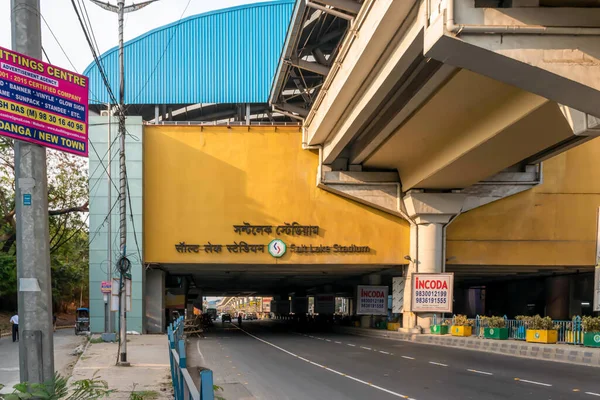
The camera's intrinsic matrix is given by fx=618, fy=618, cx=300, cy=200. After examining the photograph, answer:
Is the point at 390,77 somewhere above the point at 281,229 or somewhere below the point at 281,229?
above

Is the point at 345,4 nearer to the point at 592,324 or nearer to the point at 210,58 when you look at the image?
the point at 592,324

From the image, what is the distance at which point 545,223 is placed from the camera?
3544cm

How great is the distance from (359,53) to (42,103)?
14294 mm

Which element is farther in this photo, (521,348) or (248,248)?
(248,248)

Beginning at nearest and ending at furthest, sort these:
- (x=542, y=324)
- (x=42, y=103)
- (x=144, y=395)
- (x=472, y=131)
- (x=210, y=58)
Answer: (x=42, y=103) < (x=144, y=395) < (x=472, y=131) < (x=542, y=324) < (x=210, y=58)

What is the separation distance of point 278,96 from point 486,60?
26987 millimetres

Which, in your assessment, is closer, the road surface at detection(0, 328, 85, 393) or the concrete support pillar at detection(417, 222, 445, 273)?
the road surface at detection(0, 328, 85, 393)

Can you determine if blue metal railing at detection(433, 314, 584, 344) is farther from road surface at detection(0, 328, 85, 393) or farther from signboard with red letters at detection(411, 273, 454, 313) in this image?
road surface at detection(0, 328, 85, 393)

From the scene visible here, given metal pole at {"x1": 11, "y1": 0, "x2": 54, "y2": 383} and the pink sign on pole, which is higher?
the pink sign on pole

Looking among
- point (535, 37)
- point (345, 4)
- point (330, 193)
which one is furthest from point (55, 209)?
point (535, 37)

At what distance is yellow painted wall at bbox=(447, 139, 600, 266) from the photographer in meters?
35.2

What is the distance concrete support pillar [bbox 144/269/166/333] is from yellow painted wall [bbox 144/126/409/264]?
9.70 ft

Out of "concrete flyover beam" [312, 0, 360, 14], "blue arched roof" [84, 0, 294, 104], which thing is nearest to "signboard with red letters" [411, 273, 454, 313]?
"concrete flyover beam" [312, 0, 360, 14]

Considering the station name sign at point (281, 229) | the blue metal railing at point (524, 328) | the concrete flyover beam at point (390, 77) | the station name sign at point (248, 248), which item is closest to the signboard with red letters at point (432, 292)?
the blue metal railing at point (524, 328)
